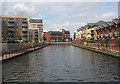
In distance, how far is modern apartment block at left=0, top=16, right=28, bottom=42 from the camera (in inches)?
3261

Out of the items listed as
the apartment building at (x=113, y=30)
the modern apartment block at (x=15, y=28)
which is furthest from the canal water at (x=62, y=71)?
the modern apartment block at (x=15, y=28)

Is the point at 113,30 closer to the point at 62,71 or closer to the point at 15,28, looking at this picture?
the point at 15,28

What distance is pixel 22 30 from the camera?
283 feet

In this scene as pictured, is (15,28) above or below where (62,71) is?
above

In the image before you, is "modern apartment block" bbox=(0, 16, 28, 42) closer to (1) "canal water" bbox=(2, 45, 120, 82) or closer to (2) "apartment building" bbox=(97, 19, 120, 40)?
(2) "apartment building" bbox=(97, 19, 120, 40)

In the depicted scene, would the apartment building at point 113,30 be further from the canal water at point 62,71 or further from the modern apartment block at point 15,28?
the modern apartment block at point 15,28

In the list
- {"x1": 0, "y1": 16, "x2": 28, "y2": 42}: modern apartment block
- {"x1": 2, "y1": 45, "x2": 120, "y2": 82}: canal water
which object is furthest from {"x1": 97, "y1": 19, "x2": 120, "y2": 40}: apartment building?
{"x1": 0, "y1": 16, "x2": 28, "y2": 42}: modern apartment block

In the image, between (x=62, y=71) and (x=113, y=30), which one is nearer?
(x=62, y=71)

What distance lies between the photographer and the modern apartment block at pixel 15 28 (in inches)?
3261

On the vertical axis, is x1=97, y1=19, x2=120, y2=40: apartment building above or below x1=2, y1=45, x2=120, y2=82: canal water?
above

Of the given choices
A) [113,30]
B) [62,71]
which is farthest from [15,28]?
[62,71]

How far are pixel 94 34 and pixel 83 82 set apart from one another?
93764mm

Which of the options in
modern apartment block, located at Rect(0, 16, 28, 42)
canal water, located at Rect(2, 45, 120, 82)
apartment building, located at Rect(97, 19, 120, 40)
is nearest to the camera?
canal water, located at Rect(2, 45, 120, 82)

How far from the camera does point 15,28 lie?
8594cm
